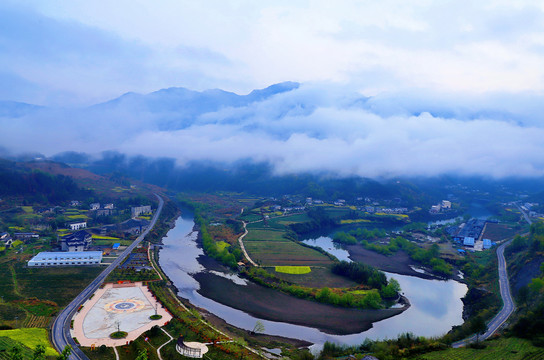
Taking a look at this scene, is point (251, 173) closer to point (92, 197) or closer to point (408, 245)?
point (92, 197)

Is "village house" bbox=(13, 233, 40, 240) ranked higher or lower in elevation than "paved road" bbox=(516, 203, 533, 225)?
higher

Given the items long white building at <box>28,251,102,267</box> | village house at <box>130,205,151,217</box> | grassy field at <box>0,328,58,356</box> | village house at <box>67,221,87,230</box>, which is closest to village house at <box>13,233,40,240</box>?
village house at <box>67,221,87,230</box>

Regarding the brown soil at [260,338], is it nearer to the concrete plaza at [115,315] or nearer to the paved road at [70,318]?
the concrete plaza at [115,315]

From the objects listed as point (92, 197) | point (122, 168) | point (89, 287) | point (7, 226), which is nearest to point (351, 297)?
point (89, 287)

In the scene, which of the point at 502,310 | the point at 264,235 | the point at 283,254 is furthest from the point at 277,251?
the point at 502,310

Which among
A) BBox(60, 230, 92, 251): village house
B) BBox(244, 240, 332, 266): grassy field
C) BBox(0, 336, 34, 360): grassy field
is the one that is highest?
BBox(60, 230, 92, 251): village house

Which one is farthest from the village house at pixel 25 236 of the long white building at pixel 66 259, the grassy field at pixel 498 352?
the grassy field at pixel 498 352

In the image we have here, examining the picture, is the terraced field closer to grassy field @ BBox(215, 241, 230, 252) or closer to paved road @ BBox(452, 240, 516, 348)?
grassy field @ BBox(215, 241, 230, 252)
